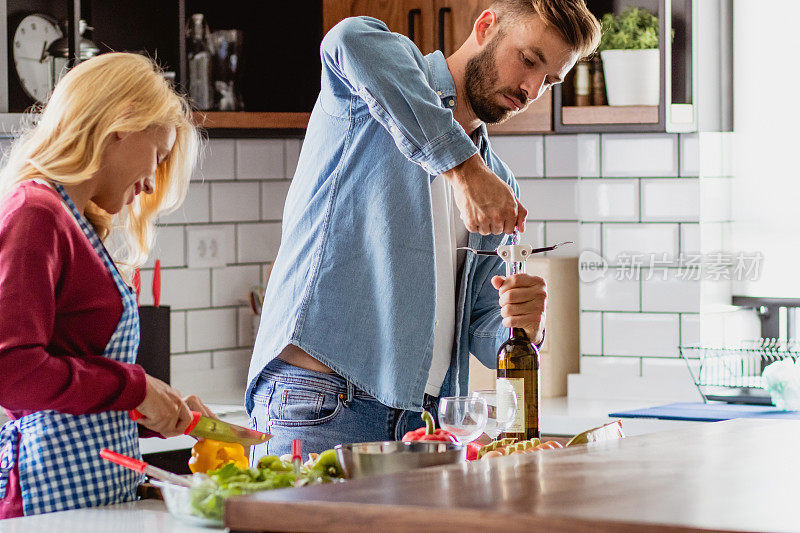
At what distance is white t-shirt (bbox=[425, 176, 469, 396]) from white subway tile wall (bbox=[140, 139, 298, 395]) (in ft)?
5.64

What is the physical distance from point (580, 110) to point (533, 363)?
1.73 meters

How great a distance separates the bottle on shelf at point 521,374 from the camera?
1707 mm

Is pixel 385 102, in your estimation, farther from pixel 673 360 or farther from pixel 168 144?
pixel 673 360

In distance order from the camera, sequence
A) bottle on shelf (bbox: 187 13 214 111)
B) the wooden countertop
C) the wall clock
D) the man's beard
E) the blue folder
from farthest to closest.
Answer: bottle on shelf (bbox: 187 13 214 111) → the wall clock → the blue folder → the man's beard → the wooden countertop

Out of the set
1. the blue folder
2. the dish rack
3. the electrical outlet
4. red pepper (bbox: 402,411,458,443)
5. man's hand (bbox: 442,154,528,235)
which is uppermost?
man's hand (bbox: 442,154,528,235)

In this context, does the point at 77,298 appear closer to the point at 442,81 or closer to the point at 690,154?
the point at 442,81

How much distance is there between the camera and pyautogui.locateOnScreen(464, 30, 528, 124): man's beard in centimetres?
202

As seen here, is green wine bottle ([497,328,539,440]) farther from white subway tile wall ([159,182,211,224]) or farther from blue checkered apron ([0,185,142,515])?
white subway tile wall ([159,182,211,224])

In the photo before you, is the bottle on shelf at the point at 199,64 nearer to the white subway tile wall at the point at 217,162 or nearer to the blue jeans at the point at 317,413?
the white subway tile wall at the point at 217,162

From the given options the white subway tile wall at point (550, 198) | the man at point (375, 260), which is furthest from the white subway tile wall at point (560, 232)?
the man at point (375, 260)

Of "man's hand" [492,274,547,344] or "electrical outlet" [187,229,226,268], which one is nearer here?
"man's hand" [492,274,547,344]

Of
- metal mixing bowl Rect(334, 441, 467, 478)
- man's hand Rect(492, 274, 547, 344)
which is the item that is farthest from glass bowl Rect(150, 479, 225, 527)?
man's hand Rect(492, 274, 547, 344)

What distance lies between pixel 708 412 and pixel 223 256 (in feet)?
5.39

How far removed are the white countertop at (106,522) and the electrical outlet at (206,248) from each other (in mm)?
2163
